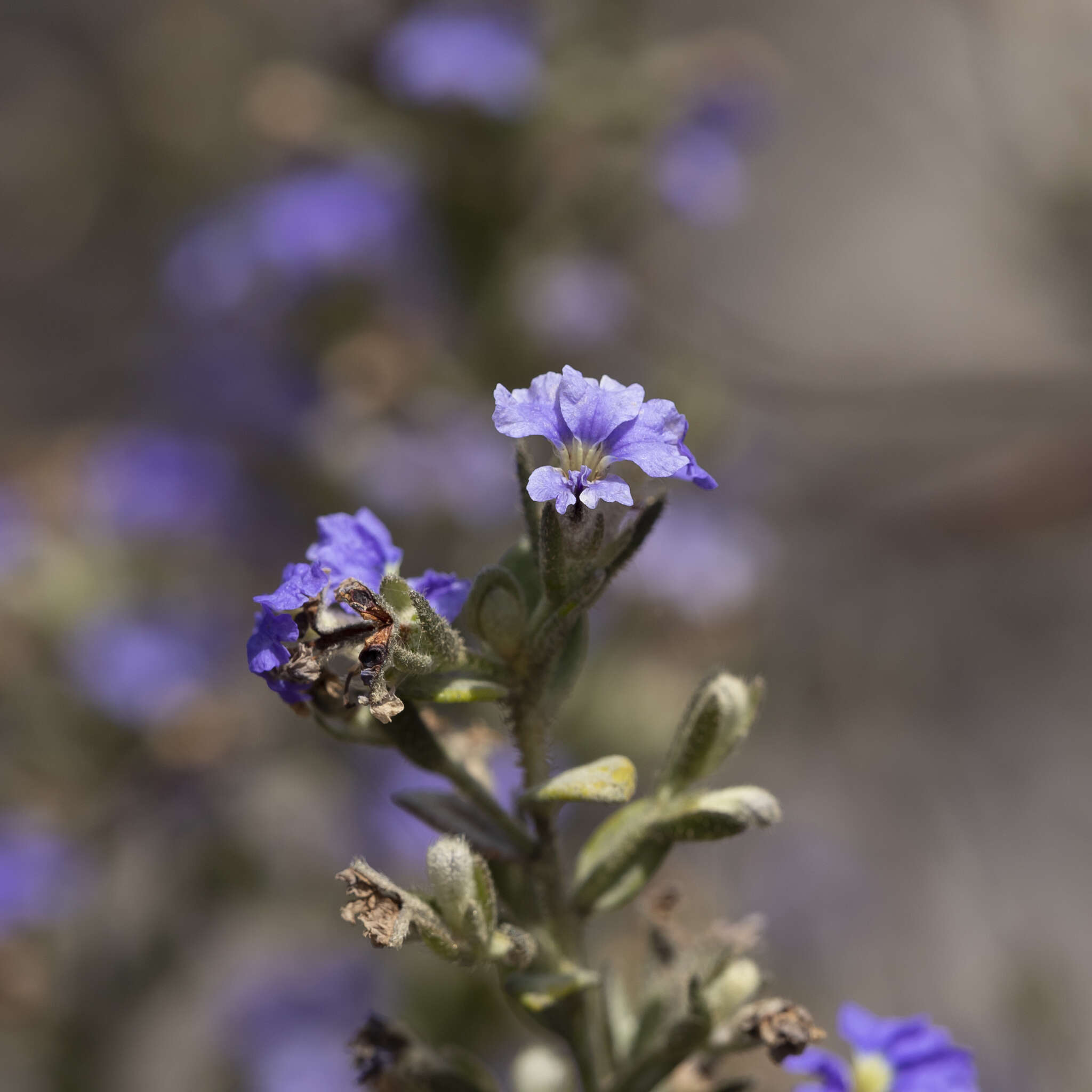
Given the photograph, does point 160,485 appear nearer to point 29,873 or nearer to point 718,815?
point 29,873

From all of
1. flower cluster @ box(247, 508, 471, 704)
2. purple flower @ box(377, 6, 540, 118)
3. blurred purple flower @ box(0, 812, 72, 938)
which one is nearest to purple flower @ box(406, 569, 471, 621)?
flower cluster @ box(247, 508, 471, 704)

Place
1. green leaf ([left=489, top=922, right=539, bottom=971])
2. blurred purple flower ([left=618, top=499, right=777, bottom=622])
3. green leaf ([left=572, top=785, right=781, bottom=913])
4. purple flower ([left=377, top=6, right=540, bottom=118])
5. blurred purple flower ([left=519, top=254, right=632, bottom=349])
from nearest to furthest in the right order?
green leaf ([left=489, top=922, right=539, bottom=971]), green leaf ([left=572, top=785, right=781, bottom=913]), purple flower ([left=377, top=6, right=540, bottom=118]), blurred purple flower ([left=519, top=254, right=632, bottom=349]), blurred purple flower ([left=618, top=499, right=777, bottom=622])

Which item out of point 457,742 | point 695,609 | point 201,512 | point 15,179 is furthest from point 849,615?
point 15,179

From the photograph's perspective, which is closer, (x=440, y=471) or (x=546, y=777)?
(x=546, y=777)

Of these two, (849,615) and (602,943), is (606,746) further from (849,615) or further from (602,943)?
(849,615)

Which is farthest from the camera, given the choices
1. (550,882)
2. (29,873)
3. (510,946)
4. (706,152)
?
(706,152)

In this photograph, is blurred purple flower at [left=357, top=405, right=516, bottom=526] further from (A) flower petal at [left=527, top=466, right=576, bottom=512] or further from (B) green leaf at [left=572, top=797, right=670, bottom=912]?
(A) flower petal at [left=527, top=466, right=576, bottom=512]

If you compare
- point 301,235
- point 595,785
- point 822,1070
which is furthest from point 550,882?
point 301,235

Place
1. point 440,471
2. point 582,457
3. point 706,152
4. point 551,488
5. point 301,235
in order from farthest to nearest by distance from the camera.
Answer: point 706,152, point 301,235, point 440,471, point 582,457, point 551,488
